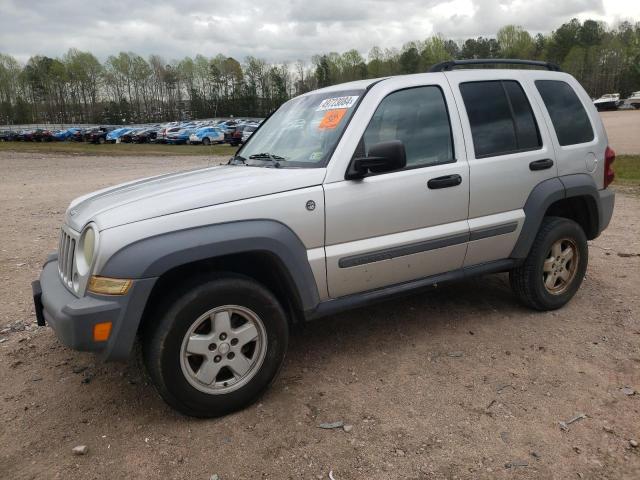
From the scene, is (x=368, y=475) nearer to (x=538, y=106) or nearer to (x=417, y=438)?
(x=417, y=438)

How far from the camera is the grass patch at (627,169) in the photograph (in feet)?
37.9

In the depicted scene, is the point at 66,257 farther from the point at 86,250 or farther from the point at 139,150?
the point at 139,150

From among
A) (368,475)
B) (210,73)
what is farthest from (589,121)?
(210,73)

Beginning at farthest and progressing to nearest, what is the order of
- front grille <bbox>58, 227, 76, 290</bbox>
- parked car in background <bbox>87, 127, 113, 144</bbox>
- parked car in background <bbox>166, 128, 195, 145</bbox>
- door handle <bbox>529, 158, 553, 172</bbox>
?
1. parked car in background <bbox>87, 127, 113, 144</bbox>
2. parked car in background <bbox>166, 128, 195, 145</bbox>
3. door handle <bbox>529, 158, 553, 172</bbox>
4. front grille <bbox>58, 227, 76, 290</bbox>

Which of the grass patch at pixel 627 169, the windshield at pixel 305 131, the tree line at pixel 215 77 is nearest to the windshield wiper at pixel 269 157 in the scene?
the windshield at pixel 305 131

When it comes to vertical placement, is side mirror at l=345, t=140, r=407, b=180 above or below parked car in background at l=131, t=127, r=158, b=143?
below

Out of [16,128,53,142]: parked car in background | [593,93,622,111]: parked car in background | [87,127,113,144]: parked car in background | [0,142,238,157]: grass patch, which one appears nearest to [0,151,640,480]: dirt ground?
[0,142,238,157]: grass patch

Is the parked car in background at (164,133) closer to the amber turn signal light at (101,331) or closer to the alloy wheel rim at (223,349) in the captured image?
the alloy wheel rim at (223,349)

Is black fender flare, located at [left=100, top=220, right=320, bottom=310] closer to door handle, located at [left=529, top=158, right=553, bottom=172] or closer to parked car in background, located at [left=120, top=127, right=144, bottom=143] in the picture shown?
door handle, located at [left=529, top=158, right=553, bottom=172]

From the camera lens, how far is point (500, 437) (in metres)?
2.82

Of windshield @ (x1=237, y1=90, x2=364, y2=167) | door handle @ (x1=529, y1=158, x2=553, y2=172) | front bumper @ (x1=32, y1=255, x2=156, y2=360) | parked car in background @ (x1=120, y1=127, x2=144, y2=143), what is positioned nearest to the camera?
front bumper @ (x1=32, y1=255, x2=156, y2=360)

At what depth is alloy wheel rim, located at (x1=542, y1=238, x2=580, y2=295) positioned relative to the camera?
4.29 m

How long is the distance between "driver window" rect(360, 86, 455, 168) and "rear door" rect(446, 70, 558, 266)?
17 centimetres

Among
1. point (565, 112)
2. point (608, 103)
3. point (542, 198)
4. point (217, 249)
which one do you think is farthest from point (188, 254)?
point (608, 103)
